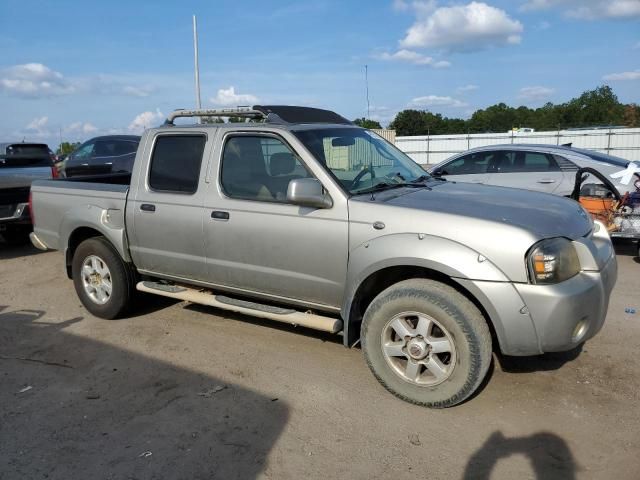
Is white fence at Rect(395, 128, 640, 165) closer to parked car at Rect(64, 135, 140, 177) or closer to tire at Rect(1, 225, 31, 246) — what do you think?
parked car at Rect(64, 135, 140, 177)

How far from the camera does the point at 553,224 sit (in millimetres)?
3506

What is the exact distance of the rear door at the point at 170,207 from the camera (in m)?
4.67

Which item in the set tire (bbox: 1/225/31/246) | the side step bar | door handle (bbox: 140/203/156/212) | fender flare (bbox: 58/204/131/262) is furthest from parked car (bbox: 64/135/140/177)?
the side step bar

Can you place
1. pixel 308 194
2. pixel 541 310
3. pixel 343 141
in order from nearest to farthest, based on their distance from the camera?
pixel 541 310 < pixel 308 194 < pixel 343 141

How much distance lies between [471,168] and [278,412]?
6749 mm

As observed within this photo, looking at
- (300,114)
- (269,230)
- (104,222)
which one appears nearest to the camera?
(269,230)

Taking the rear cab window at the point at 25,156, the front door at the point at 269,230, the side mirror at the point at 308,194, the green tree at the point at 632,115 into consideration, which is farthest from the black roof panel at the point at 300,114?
the green tree at the point at 632,115

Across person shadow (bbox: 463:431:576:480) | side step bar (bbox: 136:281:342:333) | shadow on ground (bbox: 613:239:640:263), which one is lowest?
person shadow (bbox: 463:431:576:480)

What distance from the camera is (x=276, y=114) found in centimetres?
463

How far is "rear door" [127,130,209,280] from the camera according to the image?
467 centimetres

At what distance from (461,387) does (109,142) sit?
13334 millimetres

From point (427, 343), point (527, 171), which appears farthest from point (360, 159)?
point (527, 171)

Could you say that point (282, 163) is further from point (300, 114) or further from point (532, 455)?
point (532, 455)

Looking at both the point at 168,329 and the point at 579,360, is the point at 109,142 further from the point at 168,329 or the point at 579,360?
the point at 579,360
